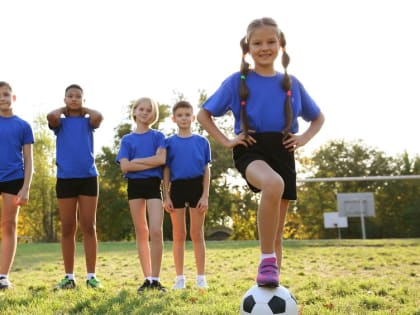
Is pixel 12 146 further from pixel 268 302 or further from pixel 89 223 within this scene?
pixel 268 302

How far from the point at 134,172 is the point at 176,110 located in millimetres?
876

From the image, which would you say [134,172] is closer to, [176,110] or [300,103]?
[176,110]

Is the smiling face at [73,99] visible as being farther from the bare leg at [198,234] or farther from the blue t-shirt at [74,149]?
the bare leg at [198,234]

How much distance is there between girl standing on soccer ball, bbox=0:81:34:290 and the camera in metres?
6.04

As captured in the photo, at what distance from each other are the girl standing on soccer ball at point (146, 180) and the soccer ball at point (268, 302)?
2.34 meters

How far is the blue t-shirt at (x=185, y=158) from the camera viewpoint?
592cm

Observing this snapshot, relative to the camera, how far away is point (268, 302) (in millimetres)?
3352

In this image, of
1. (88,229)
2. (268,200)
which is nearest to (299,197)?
(88,229)

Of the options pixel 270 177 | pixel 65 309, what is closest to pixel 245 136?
pixel 270 177

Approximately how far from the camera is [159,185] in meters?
5.90

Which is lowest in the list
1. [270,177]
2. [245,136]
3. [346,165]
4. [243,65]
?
[270,177]

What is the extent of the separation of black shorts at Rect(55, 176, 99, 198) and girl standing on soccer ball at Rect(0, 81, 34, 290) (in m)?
0.42

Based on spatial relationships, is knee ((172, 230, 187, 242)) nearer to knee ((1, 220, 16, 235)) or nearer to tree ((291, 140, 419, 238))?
knee ((1, 220, 16, 235))

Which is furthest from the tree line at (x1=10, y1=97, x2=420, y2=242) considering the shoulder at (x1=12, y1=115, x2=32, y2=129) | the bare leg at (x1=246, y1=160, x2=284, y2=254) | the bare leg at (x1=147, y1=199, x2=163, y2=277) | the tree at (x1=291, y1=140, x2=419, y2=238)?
the bare leg at (x1=246, y1=160, x2=284, y2=254)
